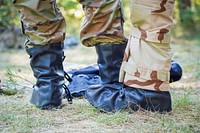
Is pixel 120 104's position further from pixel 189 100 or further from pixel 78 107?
pixel 189 100

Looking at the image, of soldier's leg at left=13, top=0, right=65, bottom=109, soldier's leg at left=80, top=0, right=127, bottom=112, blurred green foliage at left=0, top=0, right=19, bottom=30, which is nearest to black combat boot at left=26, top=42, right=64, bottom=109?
soldier's leg at left=13, top=0, right=65, bottom=109

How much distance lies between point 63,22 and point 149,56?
54 centimetres

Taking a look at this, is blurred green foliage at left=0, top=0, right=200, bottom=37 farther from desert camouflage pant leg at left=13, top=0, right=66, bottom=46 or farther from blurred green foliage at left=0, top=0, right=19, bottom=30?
desert camouflage pant leg at left=13, top=0, right=66, bottom=46

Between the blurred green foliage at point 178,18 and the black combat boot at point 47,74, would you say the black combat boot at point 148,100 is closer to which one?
the black combat boot at point 47,74

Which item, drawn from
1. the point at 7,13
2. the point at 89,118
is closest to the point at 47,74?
the point at 89,118

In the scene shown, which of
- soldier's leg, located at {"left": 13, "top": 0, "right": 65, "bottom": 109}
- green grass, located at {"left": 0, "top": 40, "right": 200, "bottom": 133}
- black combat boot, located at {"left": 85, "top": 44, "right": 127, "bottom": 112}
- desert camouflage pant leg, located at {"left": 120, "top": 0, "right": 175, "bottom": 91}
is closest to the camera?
green grass, located at {"left": 0, "top": 40, "right": 200, "bottom": 133}

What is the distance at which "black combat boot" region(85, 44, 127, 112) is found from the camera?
190 cm

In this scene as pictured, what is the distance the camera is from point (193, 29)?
797 cm

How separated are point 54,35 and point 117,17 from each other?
13.0 inches

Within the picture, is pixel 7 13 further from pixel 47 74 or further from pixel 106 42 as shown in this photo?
pixel 106 42

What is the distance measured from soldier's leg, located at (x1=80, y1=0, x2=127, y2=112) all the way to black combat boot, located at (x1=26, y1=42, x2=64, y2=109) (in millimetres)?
166

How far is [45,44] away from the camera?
79.7 inches

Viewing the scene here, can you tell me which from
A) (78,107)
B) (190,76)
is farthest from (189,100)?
(190,76)

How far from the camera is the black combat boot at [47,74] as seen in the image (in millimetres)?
2025
